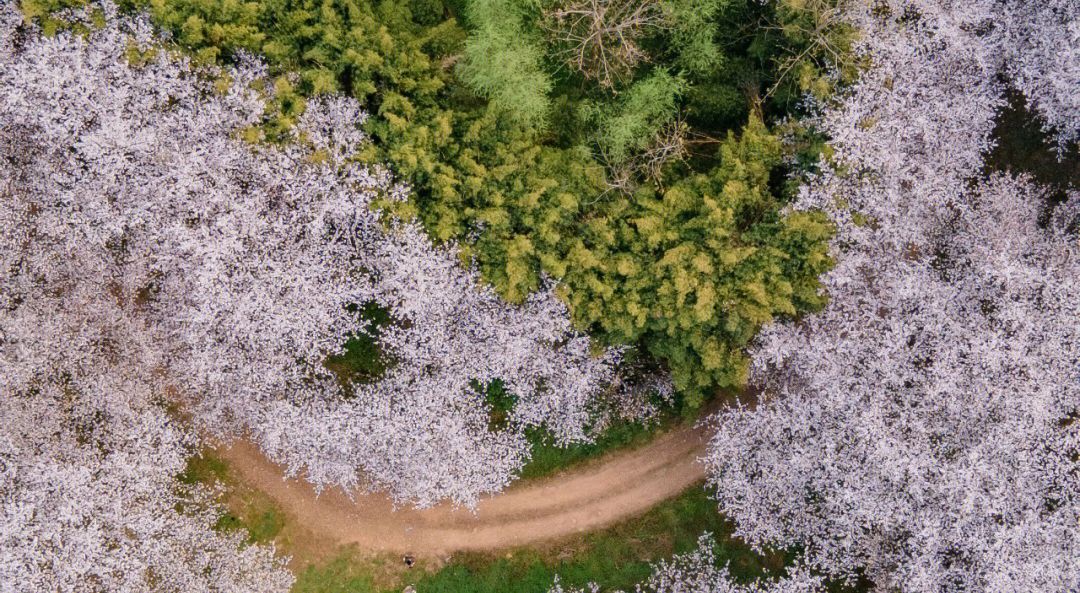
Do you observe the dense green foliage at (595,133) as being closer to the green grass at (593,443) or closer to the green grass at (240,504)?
the green grass at (593,443)

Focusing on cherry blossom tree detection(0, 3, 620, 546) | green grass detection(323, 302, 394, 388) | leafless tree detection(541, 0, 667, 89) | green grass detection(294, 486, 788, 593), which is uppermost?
leafless tree detection(541, 0, 667, 89)

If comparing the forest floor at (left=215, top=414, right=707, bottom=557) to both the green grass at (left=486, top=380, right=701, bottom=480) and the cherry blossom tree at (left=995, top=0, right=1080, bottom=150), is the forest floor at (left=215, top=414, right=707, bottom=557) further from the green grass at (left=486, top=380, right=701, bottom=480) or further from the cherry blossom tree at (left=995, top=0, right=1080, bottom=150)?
the cherry blossom tree at (left=995, top=0, right=1080, bottom=150)

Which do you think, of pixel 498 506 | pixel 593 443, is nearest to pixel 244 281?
pixel 498 506

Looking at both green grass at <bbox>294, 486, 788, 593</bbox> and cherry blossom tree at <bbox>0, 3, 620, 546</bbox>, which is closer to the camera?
cherry blossom tree at <bbox>0, 3, 620, 546</bbox>

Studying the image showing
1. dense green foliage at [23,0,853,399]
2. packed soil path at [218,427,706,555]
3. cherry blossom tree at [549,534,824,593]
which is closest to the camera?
dense green foliage at [23,0,853,399]

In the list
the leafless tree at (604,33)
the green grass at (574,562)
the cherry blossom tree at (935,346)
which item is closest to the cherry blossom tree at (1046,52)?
the cherry blossom tree at (935,346)

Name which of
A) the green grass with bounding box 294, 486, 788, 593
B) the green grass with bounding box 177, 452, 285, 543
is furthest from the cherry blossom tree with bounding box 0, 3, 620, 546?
the green grass with bounding box 294, 486, 788, 593
